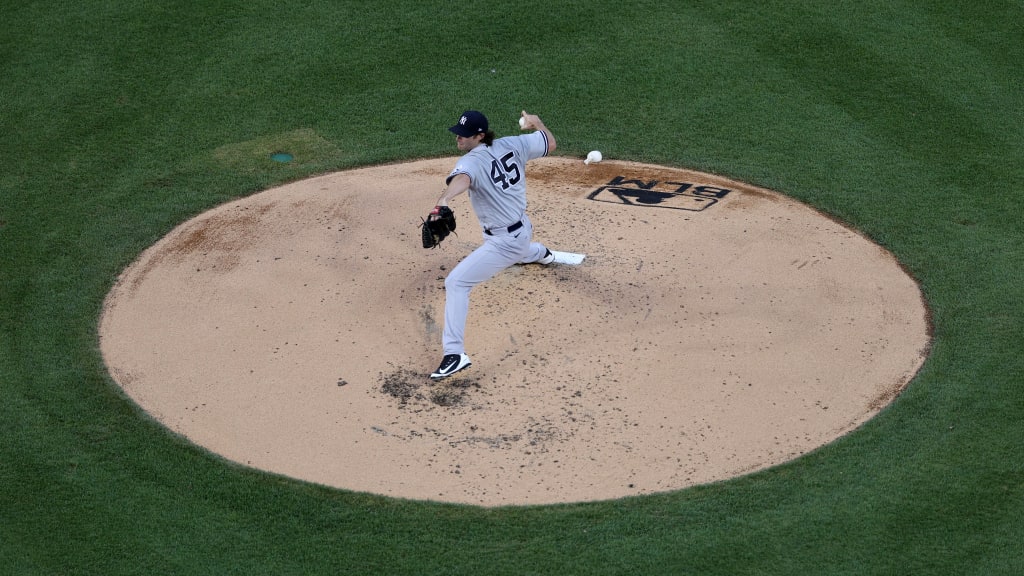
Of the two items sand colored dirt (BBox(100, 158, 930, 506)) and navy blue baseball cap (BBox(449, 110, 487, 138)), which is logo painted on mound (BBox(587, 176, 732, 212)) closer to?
sand colored dirt (BBox(100, 158, 930, 506))

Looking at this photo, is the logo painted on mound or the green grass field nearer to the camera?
the green grass field

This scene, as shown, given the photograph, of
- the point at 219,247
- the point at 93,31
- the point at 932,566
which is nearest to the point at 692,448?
the point at 932,566

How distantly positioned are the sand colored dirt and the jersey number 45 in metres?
1.02

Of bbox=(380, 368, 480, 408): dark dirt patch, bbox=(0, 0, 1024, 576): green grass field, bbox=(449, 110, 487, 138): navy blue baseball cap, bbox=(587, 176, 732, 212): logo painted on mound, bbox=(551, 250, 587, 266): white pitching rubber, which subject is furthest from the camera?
bbox=(587, 176, 732, 212): logo painted on mound

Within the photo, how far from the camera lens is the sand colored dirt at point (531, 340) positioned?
281 inches

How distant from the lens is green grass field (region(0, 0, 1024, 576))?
6301 millimetres

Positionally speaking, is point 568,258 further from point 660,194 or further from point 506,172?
point 660,194

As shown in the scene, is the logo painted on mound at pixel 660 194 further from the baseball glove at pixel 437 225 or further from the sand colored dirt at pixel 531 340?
the baseball glove at pixel 437 225

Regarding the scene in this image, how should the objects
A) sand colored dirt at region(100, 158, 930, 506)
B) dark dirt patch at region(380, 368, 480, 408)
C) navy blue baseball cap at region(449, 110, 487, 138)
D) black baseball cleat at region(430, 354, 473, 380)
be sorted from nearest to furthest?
1. sand colored dirt at region(100, 158, 930, 506)
2. dark dirt patch at region(380, 368, 480, 408)
3. black baseball cleat at region(430, 354, 473, 380)
4. navy blue baseball cap at region(449, 110, 487, 138)

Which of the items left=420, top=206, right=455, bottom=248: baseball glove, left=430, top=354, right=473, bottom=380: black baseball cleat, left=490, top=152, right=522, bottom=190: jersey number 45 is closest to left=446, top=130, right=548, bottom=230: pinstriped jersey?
left=490, top=152, right=522, bottom=190: jersey number 45

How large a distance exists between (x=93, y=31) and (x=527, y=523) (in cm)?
920

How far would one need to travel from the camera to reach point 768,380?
771cm

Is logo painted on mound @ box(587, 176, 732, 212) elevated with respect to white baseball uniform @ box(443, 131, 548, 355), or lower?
lower

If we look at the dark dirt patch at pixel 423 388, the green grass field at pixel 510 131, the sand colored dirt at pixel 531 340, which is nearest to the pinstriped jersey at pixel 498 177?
the sand colored dirt at pixel 531 340
